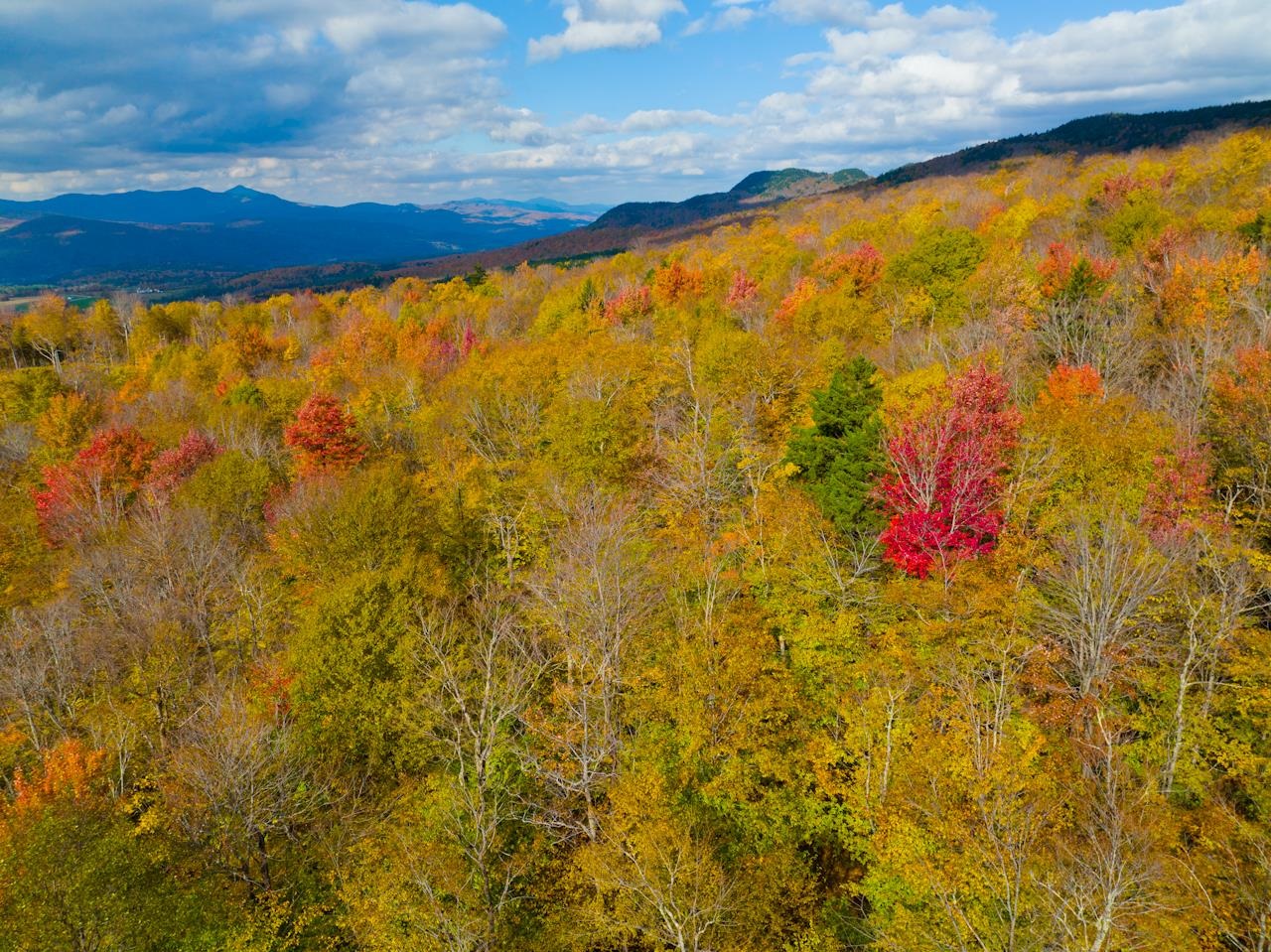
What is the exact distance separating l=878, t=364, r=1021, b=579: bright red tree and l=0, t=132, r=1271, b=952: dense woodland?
0.25 m

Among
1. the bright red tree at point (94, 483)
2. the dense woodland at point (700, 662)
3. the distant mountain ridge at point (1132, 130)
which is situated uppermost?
the distant mountain ridge at point (1132, 130)

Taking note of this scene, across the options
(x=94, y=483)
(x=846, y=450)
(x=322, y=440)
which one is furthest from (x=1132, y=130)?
(x=94, y=483)

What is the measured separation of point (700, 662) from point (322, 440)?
37625 mm

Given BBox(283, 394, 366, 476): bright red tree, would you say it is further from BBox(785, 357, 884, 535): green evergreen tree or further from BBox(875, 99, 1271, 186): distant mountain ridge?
BBox(875, 99, 1271, 186): distant mountain ridge

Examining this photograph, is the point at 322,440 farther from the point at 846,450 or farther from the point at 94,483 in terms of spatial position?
the point at 846,450

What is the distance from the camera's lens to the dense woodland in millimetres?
18844

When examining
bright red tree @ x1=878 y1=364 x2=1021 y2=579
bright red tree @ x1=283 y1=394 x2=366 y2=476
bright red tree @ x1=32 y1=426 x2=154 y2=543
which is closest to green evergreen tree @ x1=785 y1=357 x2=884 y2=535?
bright red tree @ x1=878 y1=364 x2=1021 y2=579

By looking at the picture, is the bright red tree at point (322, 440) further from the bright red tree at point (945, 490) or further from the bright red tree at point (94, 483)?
the bright red tree at point (945, 490)

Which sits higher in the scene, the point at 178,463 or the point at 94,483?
the point at 94,483

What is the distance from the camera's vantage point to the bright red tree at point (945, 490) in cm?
2750

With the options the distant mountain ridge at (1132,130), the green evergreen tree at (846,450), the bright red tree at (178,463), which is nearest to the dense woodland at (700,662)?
the green evergreen tree at (846,450)

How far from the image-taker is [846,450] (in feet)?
116

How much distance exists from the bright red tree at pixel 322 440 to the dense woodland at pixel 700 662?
0.42m

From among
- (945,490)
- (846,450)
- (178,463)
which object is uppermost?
(178,463)
